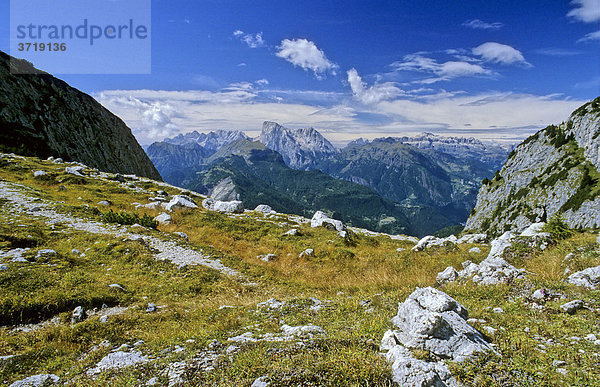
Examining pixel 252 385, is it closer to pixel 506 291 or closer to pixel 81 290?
pixel 506 291

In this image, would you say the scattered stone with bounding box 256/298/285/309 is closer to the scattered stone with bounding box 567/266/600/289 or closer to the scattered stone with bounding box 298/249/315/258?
the scattered stone with bounding box 298/249/315/258

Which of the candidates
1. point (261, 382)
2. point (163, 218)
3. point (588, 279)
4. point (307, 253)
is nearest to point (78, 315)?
point (261, 382)

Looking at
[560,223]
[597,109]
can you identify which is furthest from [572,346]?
[597,109]

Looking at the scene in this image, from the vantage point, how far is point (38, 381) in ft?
20.0

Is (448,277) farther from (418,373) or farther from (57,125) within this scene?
(57,125)

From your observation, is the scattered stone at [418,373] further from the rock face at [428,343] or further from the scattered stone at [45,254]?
the scattered stone at [45,254]

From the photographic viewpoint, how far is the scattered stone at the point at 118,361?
6662mm

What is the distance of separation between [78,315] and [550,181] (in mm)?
171423

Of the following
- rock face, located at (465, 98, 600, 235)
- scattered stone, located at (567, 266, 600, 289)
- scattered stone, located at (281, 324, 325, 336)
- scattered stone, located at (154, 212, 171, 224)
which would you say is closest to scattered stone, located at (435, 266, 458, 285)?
scattered stone, located at (567, 266, 600, 289)

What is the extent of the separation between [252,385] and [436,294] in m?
6.28

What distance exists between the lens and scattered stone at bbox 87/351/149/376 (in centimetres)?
666

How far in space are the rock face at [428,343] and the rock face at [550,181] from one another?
4799 inches

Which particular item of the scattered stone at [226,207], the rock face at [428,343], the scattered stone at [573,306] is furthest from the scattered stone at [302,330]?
the scattered stone at [226,207]

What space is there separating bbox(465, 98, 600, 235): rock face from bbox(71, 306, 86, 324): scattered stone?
12874 cm
